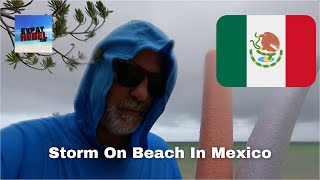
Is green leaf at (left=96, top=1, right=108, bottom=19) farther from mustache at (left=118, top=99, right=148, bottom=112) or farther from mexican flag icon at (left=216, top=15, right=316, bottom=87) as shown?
mexican flag icon at (left=216, top=15, right=316, bottom=87)

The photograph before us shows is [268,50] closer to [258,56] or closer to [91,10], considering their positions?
[258,56]

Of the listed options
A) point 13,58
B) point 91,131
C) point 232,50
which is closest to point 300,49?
point 232,50

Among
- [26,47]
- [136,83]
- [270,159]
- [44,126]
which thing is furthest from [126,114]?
[270,159]

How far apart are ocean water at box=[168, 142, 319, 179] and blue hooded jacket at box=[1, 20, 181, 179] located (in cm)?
25

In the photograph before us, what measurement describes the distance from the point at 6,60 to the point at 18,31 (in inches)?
4.7

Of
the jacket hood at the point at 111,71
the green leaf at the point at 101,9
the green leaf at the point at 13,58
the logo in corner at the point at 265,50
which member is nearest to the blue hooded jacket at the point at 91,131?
the jacket hood at the point at 111,71

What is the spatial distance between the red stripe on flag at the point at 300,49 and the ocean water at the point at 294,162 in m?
0.33

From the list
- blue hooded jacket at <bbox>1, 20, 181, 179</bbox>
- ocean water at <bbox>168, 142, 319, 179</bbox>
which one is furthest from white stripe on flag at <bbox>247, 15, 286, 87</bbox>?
blue hooded jacket at <bbox>1, 20, 181, 179</bbox>

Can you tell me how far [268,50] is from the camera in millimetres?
1932

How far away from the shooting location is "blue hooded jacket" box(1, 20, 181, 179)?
1483mm

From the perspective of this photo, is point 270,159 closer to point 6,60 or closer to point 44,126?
point 44,126

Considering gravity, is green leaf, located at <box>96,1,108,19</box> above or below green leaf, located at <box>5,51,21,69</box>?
above

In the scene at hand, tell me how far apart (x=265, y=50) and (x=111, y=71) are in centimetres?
75

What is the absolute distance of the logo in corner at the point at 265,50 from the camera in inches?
75.7
